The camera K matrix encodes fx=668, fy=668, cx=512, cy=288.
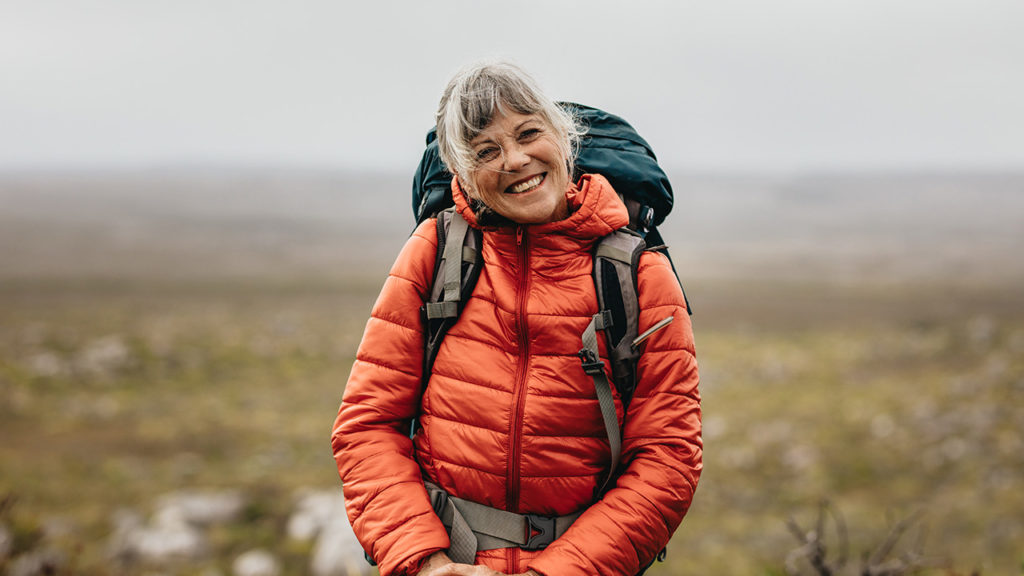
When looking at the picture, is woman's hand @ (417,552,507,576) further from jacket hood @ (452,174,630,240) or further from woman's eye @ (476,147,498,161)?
woman's eye @ (476,147,498,161)

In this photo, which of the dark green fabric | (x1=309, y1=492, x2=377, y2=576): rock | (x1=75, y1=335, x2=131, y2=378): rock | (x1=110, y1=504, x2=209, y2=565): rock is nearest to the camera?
the dark green fabric

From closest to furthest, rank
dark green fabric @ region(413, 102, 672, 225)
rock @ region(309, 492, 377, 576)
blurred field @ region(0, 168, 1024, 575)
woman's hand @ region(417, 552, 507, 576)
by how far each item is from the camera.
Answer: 1. woman's hand @ region(417, 552, 507, 576)
2. dark green fabric @ region(413, 102, 672, 225)
3. rock @ region(309, 492, 377, 576)
4. blurred field @ region(0, 168, 1024, 575)

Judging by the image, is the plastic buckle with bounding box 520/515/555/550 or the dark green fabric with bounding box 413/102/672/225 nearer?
the plastic buckle with bounding box 520/515/555/550

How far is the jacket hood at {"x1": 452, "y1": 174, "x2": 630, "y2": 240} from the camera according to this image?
220 centimetres

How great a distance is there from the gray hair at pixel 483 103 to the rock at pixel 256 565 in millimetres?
5847

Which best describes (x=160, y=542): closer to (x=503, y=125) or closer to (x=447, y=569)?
(x=447, y=569)

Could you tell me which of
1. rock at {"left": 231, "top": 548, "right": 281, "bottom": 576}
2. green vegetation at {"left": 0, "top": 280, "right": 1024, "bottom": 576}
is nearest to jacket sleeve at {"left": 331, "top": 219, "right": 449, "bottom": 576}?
green vegetation at {"left": 0, "top": 280, "right": 1024, "bottom": 576}

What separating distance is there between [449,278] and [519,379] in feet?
1.34

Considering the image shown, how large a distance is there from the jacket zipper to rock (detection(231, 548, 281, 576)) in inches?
212

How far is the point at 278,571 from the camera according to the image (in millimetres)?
6629

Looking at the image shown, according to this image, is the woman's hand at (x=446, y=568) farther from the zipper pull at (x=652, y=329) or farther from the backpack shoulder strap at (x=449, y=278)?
the zipper pull at (x=652, y=329)

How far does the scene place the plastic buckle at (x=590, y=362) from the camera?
6.88 ft

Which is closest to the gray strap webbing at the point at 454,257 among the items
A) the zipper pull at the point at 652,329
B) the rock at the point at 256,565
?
the zipper pull at the point at 652,329

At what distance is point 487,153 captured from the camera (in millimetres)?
2180
